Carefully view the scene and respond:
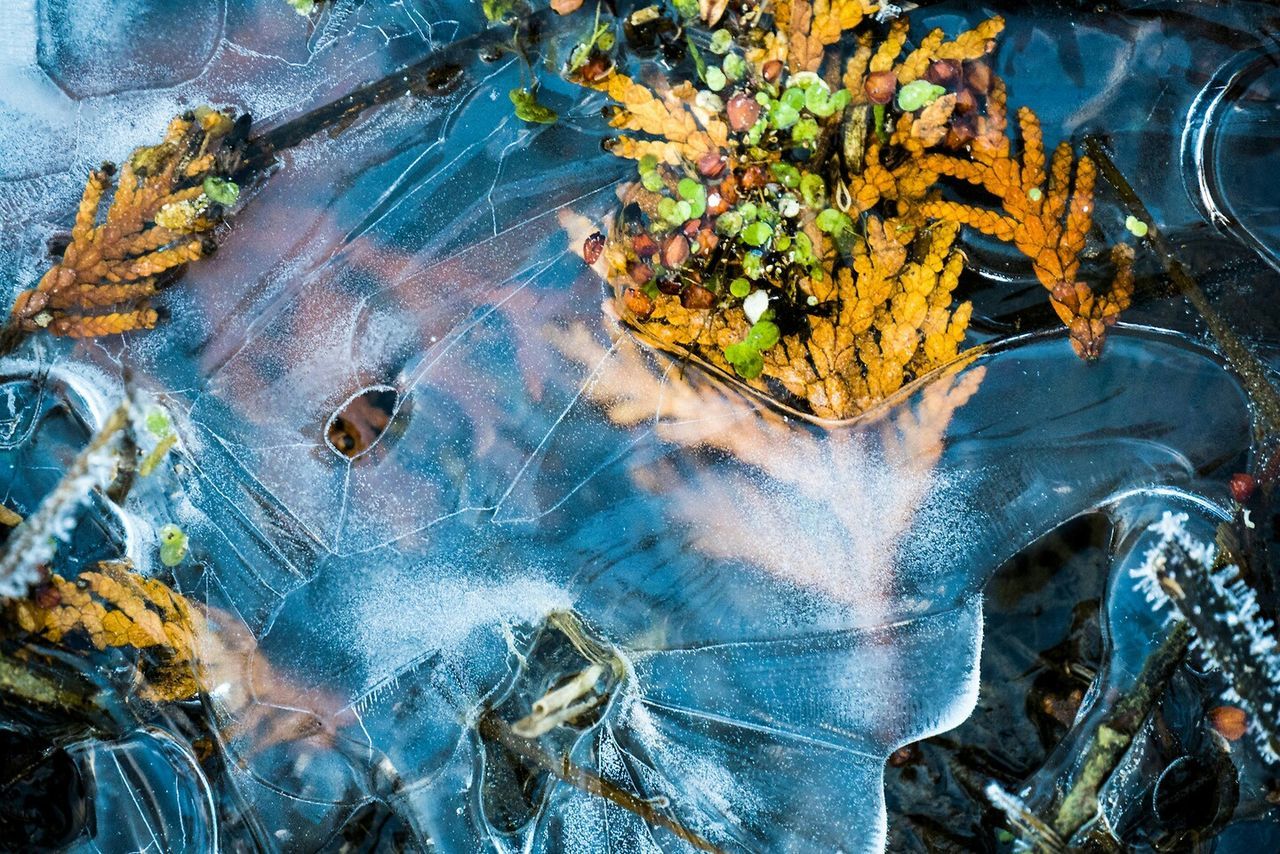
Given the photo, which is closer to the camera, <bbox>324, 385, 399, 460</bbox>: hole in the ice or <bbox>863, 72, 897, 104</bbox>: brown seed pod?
<bbox>863, 72, 897, 104</bbox>: brown seed pod

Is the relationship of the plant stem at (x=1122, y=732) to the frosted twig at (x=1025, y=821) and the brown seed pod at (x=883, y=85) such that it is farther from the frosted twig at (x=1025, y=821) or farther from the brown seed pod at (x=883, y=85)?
the brown seed pod at (x=883, y=85)

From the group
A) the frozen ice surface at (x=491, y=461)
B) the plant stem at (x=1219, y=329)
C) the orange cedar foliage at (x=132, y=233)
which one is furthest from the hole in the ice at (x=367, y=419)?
the plant stem at (x=1219, y=329)

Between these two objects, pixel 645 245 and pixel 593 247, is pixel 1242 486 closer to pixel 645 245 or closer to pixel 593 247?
pixel 645 245

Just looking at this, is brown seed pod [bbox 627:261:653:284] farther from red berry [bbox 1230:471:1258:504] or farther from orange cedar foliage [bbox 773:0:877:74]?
red berry [bbox 1230:471:1258:504]

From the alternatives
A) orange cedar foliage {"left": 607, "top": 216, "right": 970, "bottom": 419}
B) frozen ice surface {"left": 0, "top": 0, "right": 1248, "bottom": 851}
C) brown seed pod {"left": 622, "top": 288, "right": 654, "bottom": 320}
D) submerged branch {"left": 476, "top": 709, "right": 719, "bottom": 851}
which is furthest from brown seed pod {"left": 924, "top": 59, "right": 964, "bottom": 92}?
submerged branch {"left": 476, "top": 709, "right": 719, "bottom": 851}

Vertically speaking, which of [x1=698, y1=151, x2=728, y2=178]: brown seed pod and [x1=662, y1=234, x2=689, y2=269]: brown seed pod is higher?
[x1=698, y1=151, x2=728, y2=178]: brown seed pod

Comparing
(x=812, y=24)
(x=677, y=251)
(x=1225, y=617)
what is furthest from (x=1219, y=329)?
(x=677, y=251)
